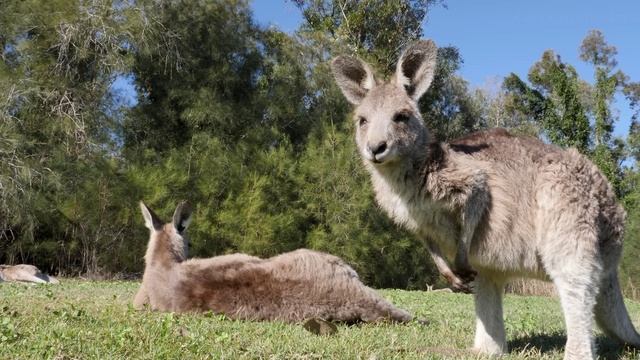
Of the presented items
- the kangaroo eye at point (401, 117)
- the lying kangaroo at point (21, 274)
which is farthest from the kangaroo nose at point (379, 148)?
the lying kangaroo at point (21, 274)

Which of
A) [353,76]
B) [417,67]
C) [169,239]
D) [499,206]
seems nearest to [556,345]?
[499,206]

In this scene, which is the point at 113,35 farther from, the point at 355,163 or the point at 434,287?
the point at 434,287

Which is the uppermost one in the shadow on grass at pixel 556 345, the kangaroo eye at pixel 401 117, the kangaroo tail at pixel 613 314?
the kangaroo eye at pixel 401 117

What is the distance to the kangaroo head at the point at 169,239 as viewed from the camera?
644 cm

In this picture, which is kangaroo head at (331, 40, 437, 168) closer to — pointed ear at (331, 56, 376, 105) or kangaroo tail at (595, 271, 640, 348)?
pointed ear at (331, 56, 376, 105)

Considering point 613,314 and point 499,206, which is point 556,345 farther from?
point 499,206

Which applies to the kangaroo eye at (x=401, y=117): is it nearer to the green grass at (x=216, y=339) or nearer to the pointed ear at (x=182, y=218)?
the green grass at (x=216, y=339)

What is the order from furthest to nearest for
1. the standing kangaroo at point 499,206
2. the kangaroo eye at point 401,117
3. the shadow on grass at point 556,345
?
the shadow on grass at point 556,345 < the kangaroo eye at point 401,117 < the standing kangaroo at point 499,206

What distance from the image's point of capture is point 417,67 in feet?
15.2

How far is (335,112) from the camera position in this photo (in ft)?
72.4

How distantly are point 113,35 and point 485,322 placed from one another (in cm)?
1526

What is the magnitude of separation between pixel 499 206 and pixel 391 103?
94 centimetres

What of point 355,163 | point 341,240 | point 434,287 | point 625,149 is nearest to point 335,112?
point 355,163

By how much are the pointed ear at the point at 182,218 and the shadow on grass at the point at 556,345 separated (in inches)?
133
